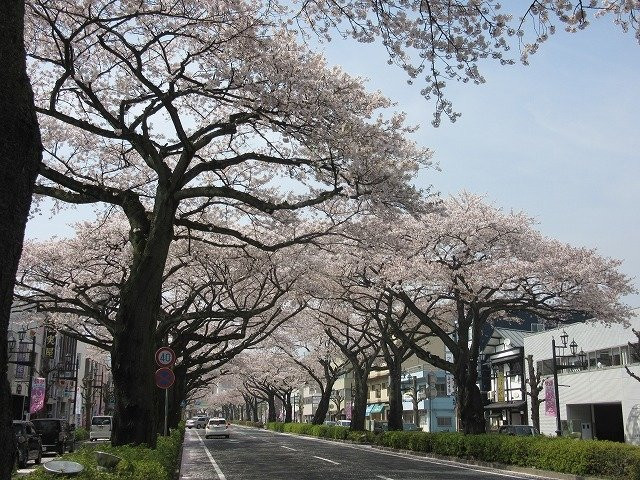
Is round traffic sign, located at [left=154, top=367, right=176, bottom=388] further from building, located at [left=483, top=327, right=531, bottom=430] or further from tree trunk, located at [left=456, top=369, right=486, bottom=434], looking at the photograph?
building, located at [left=483, top=327, right=531, bottom=430]

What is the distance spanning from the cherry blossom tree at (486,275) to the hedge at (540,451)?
1390 mm

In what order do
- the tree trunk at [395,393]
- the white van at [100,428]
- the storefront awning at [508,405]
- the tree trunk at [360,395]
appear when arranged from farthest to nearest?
the storefront awning at [508,405], the white van at [100,428], the tree trunk at [360,395], the tree trunk at [395,393]

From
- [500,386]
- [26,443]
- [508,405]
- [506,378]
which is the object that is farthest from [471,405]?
[500,386]

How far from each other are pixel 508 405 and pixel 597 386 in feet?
43.2

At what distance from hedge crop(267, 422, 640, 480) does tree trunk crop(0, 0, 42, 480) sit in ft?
46.6

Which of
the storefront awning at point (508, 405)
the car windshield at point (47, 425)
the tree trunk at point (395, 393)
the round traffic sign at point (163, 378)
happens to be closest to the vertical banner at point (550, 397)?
the storefront awning at point (508, 405)

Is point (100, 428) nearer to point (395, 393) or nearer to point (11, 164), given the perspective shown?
point (395, 393)

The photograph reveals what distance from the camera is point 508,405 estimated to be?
50.2 metres

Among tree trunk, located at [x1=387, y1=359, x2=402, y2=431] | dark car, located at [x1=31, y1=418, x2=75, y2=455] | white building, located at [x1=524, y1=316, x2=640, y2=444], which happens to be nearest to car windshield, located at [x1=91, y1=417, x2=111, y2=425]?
dark car, located at [x1=31, y1=418, x2=75, y2=455]

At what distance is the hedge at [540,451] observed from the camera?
14.8 m

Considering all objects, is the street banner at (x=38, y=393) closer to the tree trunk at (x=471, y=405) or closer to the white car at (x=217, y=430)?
the white car at (x=217, y=430)

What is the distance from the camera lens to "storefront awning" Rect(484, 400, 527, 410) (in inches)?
1914

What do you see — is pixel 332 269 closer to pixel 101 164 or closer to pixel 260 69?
pixel 101 164

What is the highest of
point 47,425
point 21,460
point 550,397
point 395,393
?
point 395,393
